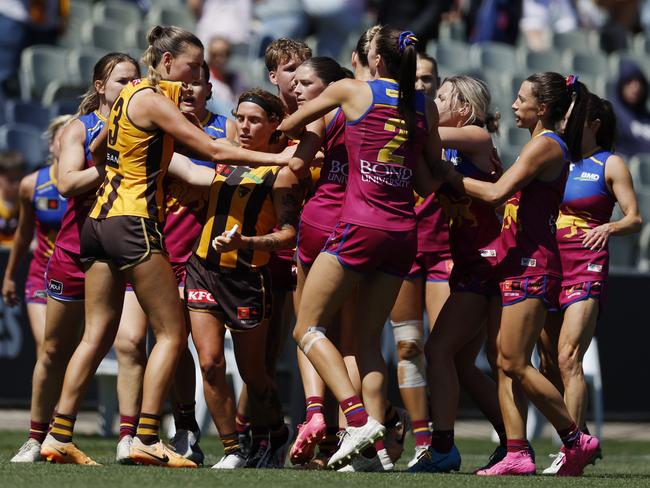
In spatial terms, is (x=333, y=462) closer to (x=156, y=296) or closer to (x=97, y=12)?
(x=156, y=296)

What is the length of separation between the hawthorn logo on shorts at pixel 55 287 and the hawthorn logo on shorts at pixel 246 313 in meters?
0.93

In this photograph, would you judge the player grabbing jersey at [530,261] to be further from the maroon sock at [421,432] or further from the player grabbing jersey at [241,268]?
the player grabbing jersey at [241,268]

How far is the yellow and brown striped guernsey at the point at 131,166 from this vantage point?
Answer: 6160mm

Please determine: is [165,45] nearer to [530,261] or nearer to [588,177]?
[530,261]

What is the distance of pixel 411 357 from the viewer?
23.4 feet

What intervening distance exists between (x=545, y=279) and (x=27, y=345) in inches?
191

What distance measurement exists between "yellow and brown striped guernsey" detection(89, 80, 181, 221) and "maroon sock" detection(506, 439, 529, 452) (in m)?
2.07

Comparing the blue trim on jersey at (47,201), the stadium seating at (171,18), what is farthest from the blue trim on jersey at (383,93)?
the stadium seating at (171,18)

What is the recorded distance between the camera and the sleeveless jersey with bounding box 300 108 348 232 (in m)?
6.54

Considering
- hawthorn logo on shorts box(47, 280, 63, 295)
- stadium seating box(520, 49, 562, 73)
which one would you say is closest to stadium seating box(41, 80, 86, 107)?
stadium seating box(520, 49, 562, 73)

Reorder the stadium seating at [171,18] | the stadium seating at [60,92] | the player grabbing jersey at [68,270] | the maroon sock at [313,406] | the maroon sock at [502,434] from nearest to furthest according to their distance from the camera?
the maroon sock at [313,406] < the player grabbing jersey at [68,270] < the maroon sock at [502,434] < the stadium seating at [60,92] < the stadium seating at [171,18]

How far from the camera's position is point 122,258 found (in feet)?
20.1

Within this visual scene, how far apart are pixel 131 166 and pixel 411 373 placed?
1961 mm

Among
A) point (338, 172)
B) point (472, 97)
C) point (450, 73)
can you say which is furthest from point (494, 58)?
point (338, 172)
